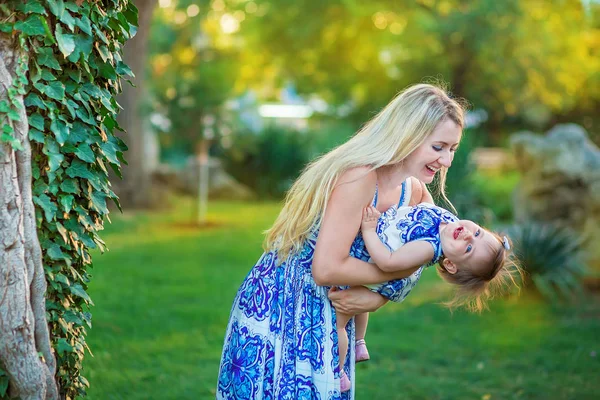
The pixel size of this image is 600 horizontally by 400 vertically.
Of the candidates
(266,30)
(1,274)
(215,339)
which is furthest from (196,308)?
(266,30)

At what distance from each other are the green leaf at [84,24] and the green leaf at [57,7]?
0.08m

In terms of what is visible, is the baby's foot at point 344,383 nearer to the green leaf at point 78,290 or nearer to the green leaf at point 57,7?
the green leaf at point 78,290

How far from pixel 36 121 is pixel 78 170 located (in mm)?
263

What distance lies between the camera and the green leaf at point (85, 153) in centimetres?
254

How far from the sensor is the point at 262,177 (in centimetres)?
1535

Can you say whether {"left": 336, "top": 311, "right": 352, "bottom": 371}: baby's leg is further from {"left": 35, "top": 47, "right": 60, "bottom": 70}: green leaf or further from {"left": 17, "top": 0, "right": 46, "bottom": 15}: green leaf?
{"left": 17, "top": 0, "right": 46, "bottom": 15}: green leaf

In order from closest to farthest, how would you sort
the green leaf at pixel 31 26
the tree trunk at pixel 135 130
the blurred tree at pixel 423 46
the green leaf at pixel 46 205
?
the green leaf at pixel 31 26, the green leaf at pixel 46 205, the tree trunk at pixel 135 130, the blurred tree at pixel 423 46

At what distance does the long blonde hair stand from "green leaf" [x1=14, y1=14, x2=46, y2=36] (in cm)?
101

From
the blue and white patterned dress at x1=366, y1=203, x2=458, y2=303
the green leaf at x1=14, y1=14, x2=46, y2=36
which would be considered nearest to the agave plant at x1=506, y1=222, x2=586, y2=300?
the blue and white patterned dress at x1=366, y1=203, x2=458, y2=303

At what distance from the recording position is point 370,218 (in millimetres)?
2605

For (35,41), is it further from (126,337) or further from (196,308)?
(196,308)

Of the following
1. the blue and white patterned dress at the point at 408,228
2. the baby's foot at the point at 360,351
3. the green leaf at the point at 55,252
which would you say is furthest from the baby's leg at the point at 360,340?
the green leaf at the point at 55,252

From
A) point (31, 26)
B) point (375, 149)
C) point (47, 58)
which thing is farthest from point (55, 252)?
point (375, 149)

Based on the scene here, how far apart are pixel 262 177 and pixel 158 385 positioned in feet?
35.7
